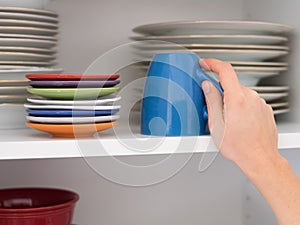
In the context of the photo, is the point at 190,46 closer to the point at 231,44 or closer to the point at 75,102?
the point at 231,44

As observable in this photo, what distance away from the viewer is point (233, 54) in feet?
2.99

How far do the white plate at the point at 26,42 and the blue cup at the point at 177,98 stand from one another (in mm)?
197

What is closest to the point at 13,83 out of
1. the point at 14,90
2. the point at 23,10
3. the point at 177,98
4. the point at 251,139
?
the point at 14,90

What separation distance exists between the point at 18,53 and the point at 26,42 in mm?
29

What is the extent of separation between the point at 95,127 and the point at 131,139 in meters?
0.05

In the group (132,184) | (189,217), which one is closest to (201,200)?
(189,217)

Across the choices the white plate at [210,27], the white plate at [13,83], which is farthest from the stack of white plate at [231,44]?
the white plate at [13,83]

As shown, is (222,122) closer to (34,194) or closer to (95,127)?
(95,127)

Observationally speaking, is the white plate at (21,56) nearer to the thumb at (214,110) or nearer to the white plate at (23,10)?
the white plate at (23,10)

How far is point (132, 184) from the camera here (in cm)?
111

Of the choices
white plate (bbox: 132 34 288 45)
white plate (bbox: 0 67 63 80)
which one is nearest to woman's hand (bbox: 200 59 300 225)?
white plate (bbox: 132 34 288 45)

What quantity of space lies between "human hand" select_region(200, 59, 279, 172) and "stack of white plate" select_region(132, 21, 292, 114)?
0.10 m

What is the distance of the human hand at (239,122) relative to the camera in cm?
78

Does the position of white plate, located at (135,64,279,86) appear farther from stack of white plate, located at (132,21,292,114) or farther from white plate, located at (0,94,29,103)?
white plate, located at (0,94,29,103)
